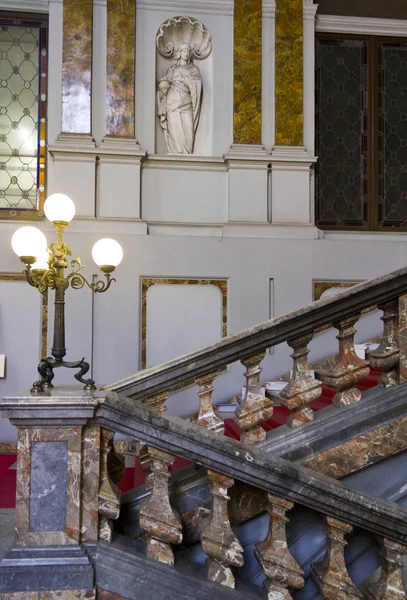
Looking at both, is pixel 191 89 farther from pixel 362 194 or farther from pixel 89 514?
pixel 89 514

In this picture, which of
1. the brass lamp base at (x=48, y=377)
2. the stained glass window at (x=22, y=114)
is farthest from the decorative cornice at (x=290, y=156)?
the brass lamp base at (x=48, y=377)

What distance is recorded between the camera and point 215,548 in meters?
2.28

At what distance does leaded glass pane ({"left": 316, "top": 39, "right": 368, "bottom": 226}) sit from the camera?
6.04 meters

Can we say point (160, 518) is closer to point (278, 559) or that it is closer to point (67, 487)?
point (67, 487)

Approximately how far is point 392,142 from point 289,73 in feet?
4.76

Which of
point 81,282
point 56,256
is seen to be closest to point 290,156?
point 81,282

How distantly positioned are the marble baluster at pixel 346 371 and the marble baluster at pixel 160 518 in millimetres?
900

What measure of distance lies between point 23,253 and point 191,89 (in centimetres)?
325

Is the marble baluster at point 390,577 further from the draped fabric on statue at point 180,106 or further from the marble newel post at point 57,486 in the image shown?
the draped fabric on statue at point 180,106

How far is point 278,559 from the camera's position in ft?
7.57

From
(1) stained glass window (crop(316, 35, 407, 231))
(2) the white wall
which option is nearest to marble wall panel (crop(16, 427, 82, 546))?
(2) the white wall

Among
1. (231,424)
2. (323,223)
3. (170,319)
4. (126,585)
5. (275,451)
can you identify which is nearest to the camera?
(126,585)

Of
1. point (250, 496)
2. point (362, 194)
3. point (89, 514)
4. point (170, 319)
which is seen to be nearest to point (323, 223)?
point (362, 194)

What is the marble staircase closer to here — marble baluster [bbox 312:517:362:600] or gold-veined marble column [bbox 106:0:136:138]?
marble baluster [bbox 312:517:362:600]
